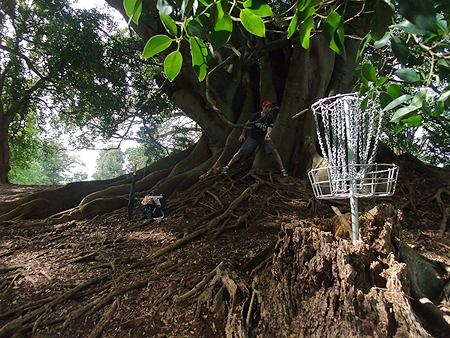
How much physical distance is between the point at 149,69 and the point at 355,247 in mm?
8518

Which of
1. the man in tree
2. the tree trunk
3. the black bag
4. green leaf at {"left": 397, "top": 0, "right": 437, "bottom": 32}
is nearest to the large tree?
green leaf at {"left": 397, "top": 0, "right": 437, "bottom": 32}

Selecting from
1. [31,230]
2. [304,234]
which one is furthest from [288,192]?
[31,230]

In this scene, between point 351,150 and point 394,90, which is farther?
point 351,150

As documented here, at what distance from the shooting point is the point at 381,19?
50 centimetres

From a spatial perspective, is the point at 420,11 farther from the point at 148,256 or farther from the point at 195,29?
the point at 148,256

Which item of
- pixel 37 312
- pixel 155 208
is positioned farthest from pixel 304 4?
pixel 155 208

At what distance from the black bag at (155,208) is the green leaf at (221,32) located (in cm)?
357

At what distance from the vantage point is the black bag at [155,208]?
394 centimetres

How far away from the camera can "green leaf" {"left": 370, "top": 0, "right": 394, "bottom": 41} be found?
49cm

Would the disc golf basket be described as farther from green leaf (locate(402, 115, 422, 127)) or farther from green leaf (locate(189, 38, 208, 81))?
green leaf (locate(189, 38, 208, 81))

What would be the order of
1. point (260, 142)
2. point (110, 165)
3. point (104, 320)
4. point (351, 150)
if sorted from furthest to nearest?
point (110, 165) → point (260, 142) → point (104, 320) → point (351, 150)

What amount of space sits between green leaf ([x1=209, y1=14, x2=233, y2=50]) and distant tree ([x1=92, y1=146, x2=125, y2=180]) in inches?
2434

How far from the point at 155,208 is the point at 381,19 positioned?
3794 millimetres

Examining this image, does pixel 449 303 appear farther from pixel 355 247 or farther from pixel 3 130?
pixel 3 130
